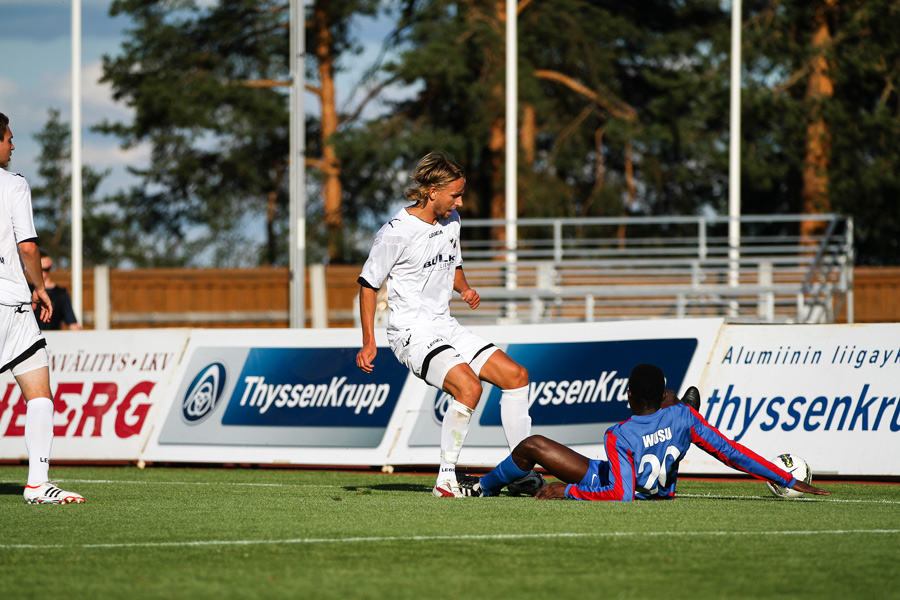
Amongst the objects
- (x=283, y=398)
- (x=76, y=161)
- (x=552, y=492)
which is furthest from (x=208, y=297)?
(x=552, y=492)

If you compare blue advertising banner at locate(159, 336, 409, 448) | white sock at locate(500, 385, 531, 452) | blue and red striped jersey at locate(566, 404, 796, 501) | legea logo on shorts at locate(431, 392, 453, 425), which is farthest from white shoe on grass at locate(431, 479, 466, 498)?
blue advertising banner at locate(159, 336, 409, 448)

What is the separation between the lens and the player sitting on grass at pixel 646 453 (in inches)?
300

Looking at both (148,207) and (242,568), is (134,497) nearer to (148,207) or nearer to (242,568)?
(242,568)

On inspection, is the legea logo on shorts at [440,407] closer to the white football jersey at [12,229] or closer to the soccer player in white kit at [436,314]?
the soccer player in white kit at [436,314]

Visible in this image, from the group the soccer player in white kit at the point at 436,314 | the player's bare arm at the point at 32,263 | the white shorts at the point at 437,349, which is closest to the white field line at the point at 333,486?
the soccer player in white kit at the point at 436,314

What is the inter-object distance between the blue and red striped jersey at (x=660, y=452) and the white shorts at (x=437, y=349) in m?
1.14

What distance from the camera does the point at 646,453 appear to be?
7.66 m

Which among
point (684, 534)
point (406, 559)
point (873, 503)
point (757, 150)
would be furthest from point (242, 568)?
point (757, 150)

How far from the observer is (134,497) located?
29.0 feet

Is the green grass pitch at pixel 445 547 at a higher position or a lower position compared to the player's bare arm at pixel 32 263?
lower

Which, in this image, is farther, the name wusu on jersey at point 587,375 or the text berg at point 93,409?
the text berg at point 93,409

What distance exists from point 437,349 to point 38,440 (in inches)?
101

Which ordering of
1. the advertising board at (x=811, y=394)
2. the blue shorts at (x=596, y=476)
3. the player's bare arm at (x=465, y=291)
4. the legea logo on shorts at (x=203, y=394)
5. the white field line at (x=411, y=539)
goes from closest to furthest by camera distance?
the white field line at (x=411, y=539)
the blue shorts at (x=596, y=476)
the player's bare arm at (x=465, y=291)
the advertising board at (x=811, y=394)
the legea logo on shorts at (x=203, y=394)

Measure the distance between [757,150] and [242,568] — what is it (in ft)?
93.0
